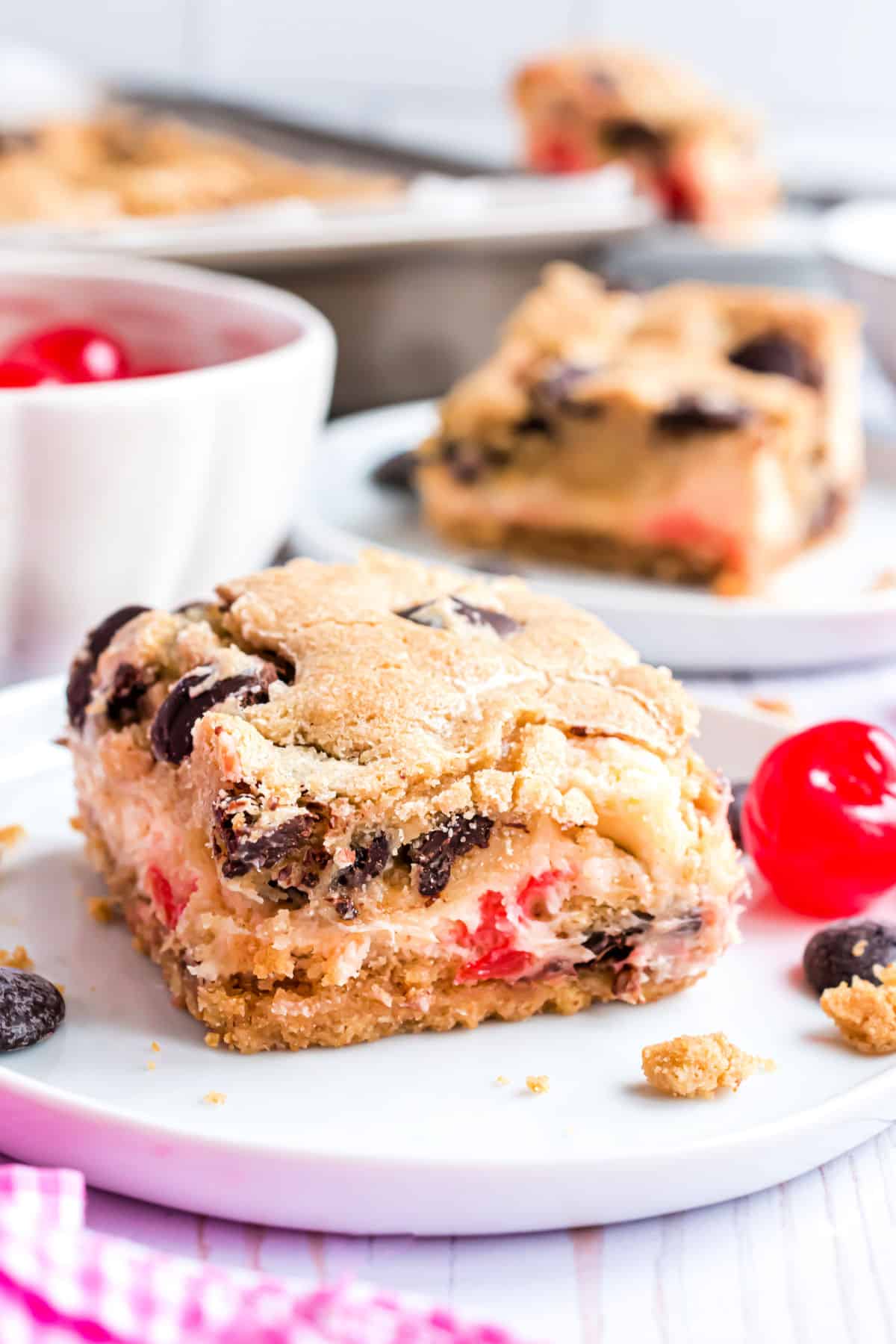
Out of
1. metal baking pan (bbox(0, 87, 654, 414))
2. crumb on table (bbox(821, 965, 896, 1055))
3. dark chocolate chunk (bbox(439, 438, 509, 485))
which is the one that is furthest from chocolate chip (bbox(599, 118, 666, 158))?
crumb on table (bbox(821, 965, 896, 1055))

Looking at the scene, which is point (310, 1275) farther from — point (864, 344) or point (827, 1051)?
point (864, 344)

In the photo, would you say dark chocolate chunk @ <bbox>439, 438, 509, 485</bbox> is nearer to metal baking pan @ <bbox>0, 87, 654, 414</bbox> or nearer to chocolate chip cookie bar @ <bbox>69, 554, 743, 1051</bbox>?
metal baking pan @ <bbox>0, 87, 654, 414</bbox>

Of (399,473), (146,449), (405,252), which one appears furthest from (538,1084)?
(405,252)

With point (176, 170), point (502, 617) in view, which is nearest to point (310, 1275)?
point (502, 617)

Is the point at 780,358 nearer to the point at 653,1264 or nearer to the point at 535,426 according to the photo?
the point at 535,426

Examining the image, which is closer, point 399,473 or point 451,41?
point 399,473

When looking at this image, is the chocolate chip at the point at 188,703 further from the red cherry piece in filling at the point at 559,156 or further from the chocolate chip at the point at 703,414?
the red cherry piece in filling at the point at 559,156
